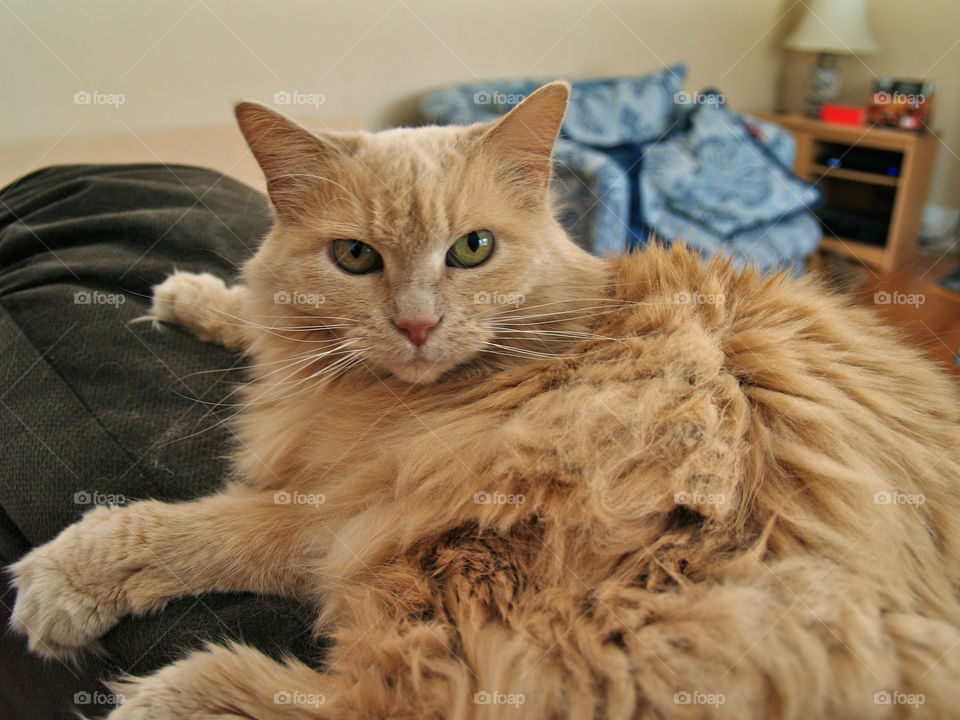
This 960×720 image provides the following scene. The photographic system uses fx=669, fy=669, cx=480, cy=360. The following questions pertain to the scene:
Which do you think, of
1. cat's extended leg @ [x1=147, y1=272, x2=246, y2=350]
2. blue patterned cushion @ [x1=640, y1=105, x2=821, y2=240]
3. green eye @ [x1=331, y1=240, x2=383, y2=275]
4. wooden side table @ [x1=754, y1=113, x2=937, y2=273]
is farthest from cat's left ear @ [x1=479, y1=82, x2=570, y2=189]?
wooden side table @ [x1=754, y1=113, x2=937, y2=273]

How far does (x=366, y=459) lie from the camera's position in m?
1.12

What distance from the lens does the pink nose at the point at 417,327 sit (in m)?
1.02

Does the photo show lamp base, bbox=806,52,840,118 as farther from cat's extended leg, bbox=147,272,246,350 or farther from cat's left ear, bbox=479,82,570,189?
cat's extended leg, bbox=147,272,246,350

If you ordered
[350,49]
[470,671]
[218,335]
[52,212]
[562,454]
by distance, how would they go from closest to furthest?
1. [470,671]
2. [562,454]
3. [218,335]
4. [52,212]
5. [350,49]

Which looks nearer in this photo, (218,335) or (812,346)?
(812,346)

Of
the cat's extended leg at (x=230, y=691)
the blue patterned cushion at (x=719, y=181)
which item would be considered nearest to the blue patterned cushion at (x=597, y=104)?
the blue patterned cushion at (x=719, y=181)

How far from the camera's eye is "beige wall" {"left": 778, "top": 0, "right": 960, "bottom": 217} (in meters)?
5.23

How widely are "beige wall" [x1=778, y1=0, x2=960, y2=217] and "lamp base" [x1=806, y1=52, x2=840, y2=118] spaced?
1.15 feet

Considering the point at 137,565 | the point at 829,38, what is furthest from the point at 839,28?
the point at 137,565

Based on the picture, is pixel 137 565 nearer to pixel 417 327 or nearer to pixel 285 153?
pixel 417 327

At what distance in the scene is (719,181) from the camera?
13.5 feet

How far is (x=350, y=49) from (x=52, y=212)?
195 centimetres

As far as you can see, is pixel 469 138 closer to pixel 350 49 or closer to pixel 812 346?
pixel 812 346

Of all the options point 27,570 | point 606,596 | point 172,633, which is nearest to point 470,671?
point 606,596
